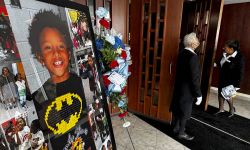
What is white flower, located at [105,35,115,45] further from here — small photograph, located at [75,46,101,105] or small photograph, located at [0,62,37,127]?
small photograph, located at [0,62,37,127]

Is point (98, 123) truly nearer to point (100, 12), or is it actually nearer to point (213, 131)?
point (100, 12)

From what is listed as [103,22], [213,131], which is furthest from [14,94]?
[213,131]

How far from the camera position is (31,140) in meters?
0.70

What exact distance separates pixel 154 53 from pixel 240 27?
8.77 feet

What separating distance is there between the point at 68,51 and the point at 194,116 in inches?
122

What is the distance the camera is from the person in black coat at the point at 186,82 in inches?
90.8

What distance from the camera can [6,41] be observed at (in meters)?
0.63

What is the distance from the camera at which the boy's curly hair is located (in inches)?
29.0

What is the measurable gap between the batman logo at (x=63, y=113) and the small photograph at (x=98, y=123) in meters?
0.14

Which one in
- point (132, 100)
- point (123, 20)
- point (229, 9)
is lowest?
point (132, 100)

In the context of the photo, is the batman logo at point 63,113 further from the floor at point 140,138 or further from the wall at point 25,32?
the floor at point 140,138

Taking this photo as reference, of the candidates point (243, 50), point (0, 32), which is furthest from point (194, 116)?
point (0, 32)

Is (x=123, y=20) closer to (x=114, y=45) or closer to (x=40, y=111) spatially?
(x=114, y=45)

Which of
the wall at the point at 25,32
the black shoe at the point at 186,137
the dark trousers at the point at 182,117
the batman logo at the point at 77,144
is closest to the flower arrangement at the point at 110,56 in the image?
the batman logo at the point at 77,144
